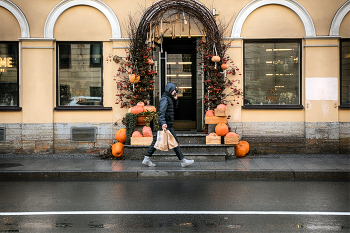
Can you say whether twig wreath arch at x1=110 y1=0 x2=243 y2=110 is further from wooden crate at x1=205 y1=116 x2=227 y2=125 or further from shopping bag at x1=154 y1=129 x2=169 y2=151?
shopping bag at x1=154 y1=129 x2=169 y2=151

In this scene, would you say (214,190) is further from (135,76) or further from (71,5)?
(71,5)

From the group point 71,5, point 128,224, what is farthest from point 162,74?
point 128,224

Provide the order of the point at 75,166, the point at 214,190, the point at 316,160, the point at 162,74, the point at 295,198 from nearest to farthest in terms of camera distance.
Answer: the point at 295,198, the point at 214,190, the point at 75,166, the point at 316,160, the point at 162,74

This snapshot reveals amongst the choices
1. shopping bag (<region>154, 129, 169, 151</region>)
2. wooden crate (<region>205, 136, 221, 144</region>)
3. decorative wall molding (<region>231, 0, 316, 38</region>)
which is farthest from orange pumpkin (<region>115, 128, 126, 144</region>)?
decorative wall molding (<region>231, 0, 316, 38</region>)

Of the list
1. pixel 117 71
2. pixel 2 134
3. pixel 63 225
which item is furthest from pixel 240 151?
pixel 2 134

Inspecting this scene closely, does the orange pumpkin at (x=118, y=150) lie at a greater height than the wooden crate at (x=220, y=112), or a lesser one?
lesser

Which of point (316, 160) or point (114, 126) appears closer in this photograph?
point (316, 160)

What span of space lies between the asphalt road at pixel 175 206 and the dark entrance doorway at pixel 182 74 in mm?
4611

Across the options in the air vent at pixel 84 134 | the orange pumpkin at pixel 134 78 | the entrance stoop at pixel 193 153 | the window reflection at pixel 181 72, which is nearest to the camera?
the entrance stoop at pixel 193 153

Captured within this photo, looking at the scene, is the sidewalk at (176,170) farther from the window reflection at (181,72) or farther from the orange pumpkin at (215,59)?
the window reflection at (181,72)

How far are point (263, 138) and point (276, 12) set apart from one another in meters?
4.07

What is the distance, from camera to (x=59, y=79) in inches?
460

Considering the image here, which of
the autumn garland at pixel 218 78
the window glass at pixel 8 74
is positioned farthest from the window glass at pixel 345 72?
the window glass at pixel 8 74

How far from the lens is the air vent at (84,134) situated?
11438 mm
